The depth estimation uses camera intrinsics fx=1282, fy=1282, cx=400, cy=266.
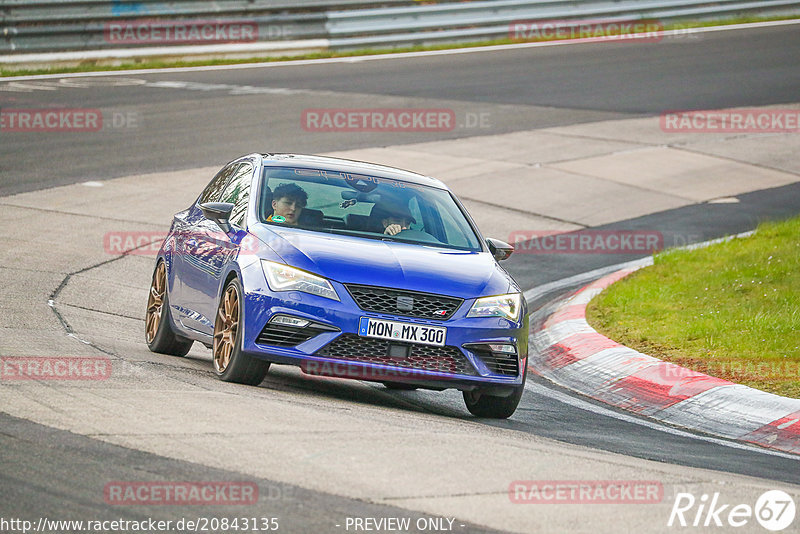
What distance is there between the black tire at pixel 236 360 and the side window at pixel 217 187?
1.77 m

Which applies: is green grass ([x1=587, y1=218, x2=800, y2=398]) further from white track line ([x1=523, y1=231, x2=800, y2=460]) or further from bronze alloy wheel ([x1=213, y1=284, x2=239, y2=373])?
bronze alloy wheel ([x1=213, y1=284, x2=239, y2=373])

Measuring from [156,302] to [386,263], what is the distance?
285 cm

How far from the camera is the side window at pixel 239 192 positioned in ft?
30.3

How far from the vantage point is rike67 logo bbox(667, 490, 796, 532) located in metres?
5.71

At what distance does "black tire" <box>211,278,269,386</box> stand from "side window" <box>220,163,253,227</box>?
2.41 feet

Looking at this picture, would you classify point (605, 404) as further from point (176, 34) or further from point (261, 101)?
point (176, 34)

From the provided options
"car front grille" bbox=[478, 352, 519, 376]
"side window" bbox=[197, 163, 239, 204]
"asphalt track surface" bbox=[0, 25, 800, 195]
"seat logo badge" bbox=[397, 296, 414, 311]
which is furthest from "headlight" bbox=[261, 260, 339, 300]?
"asphalt track surface" bbox=[0, 25, 800, 195]

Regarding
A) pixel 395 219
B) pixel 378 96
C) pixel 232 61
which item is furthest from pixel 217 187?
pixel 232 61

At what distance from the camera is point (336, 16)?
1158 inches

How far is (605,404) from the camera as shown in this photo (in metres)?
9.73

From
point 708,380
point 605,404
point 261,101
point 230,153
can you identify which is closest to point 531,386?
point 605,404

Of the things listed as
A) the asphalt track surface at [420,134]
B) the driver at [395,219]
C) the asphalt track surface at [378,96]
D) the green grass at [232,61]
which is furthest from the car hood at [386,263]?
the green grass at [232,61]

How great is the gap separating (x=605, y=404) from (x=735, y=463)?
212 centimetres

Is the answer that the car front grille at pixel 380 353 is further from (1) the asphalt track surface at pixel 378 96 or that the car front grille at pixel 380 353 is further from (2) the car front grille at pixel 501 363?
(1) the asphalt track surface at pixel 378 96
